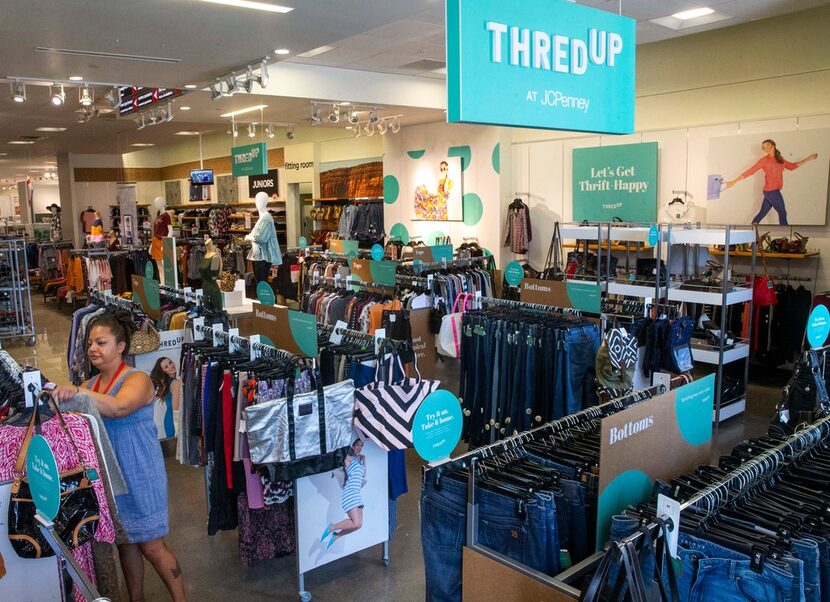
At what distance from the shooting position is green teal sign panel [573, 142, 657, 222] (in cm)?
929

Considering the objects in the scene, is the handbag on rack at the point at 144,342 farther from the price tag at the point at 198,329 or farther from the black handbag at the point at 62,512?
the black handbag at the point at 62,512

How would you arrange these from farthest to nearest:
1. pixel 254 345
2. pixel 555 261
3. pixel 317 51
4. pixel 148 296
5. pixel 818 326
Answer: pixel 555 261 < pixel 317 51 < pixel 148 296 < pixel 254 345 < pixel 818 326

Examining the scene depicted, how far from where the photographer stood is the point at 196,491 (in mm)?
5008

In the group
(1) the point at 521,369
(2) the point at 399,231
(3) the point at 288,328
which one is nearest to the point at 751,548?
(1) the point at 521,369

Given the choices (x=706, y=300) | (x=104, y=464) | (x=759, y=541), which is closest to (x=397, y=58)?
(x=706, y=300)

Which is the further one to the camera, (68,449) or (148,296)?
(148,296)

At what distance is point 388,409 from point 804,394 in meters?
2.11

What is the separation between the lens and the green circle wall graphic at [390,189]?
43.4 ft

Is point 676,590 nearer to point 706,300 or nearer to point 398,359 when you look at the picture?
point 398,359

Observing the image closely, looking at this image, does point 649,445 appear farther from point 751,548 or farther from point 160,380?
point 160,380

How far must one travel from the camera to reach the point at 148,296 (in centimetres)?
627

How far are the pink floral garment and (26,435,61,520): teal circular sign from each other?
16.8 inches

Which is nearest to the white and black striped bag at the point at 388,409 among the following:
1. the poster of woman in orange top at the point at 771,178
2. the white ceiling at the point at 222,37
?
the white ceiling at the point at 222,37

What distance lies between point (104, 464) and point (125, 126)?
39.0ft
